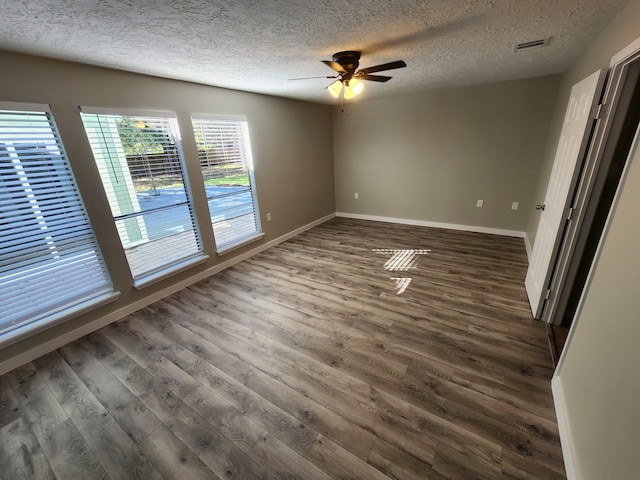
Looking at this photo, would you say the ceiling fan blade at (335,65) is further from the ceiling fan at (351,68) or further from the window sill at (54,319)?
the window sill at (54,319)

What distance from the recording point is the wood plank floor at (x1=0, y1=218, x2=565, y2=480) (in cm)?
138

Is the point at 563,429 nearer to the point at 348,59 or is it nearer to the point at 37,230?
the point at 348,59

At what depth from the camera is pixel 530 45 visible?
7.31ft

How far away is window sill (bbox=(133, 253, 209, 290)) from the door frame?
3.63 metres

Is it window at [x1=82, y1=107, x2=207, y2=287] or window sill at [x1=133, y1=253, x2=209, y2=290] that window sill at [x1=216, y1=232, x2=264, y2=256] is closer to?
window sill at [x1=133, y1=253, x2=209, y2=290]

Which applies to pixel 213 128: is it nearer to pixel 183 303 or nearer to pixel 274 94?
pixel 274 94

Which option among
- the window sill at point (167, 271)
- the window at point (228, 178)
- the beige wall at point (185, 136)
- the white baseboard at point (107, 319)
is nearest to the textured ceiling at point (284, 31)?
the beige wall at point (185, 136)

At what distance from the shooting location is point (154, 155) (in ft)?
9.05

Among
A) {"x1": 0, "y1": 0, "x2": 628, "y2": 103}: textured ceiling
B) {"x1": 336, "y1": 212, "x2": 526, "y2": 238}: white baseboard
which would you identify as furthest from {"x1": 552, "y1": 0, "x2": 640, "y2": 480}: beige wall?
{"x1": 336, "y1": 212, "x2": 526, "y2": 238}: white baseboard

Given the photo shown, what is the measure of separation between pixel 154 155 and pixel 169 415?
2.41 meters

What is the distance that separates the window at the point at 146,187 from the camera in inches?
96.3

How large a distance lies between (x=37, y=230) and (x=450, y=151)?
5166 millimetres

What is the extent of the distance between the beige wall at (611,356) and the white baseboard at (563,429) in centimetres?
1

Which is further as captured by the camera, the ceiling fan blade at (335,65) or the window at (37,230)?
the ceiling fan blade at (335,65)
